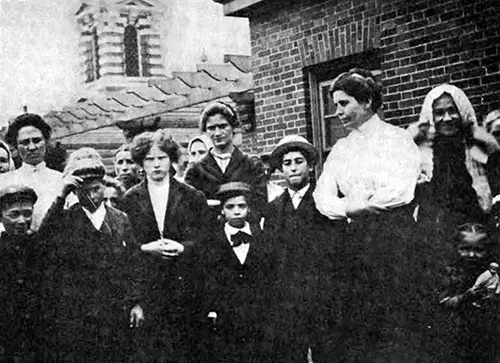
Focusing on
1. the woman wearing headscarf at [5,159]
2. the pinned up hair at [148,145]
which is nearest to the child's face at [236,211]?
the pinned up hair at [148,145]

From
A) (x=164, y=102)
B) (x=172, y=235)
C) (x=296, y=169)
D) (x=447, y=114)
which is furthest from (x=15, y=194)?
(x=164, y=102)

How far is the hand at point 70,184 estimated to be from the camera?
5164 mm

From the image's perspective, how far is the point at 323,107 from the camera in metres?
8.17

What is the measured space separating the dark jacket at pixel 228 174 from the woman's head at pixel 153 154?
40 centimetres

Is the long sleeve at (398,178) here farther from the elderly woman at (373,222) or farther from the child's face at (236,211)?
the child's face at (236,211)

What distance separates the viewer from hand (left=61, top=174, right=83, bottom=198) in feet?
16.9

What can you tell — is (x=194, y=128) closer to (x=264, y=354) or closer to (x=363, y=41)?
(x=363, y=41)

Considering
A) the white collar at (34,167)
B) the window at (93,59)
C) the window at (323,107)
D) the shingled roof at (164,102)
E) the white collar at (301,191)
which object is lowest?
the white collar at (301,191)

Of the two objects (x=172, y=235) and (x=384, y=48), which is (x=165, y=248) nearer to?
(x=172, y=235)

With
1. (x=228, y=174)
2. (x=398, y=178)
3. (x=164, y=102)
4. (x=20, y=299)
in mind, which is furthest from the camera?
(x=164, y=102)

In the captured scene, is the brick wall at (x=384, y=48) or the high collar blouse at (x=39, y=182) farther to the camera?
the brick wall at (x=384, y=48)

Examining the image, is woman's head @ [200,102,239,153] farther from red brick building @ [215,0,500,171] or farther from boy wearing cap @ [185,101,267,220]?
red brick building @ [215,0,500,171]

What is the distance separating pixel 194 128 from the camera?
44.2 feet

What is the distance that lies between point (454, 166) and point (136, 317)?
2176mm
